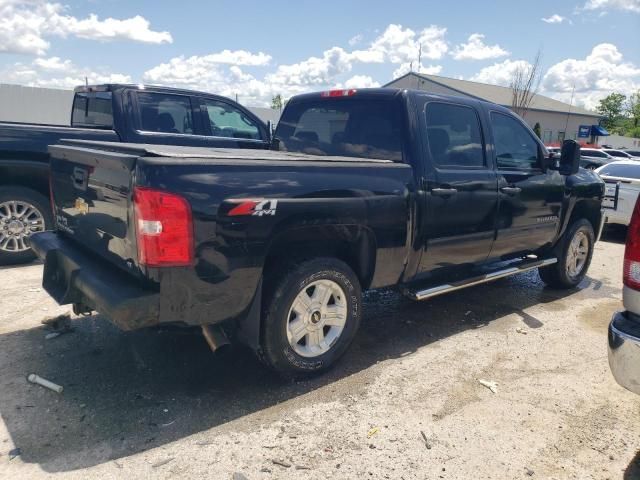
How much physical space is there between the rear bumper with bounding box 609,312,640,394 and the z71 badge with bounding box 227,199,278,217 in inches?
75.7

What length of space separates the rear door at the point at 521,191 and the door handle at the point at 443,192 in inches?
28.4

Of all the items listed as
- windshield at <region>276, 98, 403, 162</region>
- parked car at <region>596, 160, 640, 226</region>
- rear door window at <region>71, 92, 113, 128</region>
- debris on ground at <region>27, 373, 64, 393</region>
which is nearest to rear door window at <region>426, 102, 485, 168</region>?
windshield at <region>276, 98, 403, 162</region>

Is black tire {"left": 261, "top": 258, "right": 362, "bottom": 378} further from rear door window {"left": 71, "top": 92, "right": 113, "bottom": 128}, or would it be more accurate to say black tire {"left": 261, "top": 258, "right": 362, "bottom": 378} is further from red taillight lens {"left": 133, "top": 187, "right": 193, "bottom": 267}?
rear door window {"left": 71, "top": 92, "right": 113, "bottom": 128}

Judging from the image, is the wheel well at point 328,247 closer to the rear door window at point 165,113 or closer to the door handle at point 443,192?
the door handle at point 443,192

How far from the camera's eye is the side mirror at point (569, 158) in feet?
17.0

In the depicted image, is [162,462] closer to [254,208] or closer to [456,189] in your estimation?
[254,208]

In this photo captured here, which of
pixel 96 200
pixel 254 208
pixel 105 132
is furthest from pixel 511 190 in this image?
pixel 105 132

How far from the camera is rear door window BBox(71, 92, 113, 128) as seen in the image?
21.6 feet

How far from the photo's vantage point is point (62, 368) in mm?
3650

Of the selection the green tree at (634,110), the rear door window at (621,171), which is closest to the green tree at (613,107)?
the green tree at (634,110)

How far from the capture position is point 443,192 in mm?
4051

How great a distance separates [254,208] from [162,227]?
533 millimetres

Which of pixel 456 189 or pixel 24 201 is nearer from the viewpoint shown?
pixel 456 189

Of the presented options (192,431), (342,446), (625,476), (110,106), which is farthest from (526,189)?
(110,106)
